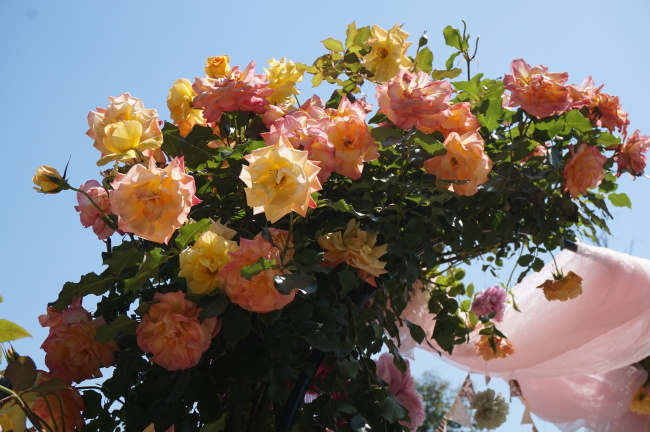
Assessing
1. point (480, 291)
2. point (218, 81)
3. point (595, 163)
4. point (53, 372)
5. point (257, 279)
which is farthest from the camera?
point (480, 291)

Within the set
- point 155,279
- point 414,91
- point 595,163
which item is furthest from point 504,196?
point 155,279

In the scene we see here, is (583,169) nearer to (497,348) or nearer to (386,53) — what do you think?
(386,53)

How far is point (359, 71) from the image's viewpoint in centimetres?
138

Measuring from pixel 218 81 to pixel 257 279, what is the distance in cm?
40

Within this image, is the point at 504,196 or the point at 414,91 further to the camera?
the point at 504,196

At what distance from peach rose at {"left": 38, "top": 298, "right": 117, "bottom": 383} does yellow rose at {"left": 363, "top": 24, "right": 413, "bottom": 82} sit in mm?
641

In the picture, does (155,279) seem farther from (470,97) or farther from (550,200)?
(550,200)

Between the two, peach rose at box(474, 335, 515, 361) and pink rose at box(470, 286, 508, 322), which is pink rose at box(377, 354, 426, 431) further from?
peach rose at box(474, 335, 515, 361)

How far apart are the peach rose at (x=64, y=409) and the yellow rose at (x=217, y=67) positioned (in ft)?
1.83

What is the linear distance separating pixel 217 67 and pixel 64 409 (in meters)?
0.60

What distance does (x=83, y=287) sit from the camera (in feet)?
3.19

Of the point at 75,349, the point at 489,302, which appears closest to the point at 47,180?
the point at 75,349

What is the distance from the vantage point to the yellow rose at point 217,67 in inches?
49.3

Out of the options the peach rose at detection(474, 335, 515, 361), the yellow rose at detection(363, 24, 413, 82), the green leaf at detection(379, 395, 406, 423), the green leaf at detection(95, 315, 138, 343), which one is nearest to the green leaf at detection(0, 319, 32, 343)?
the green leaf at detection(95, 315, 138, 343)
